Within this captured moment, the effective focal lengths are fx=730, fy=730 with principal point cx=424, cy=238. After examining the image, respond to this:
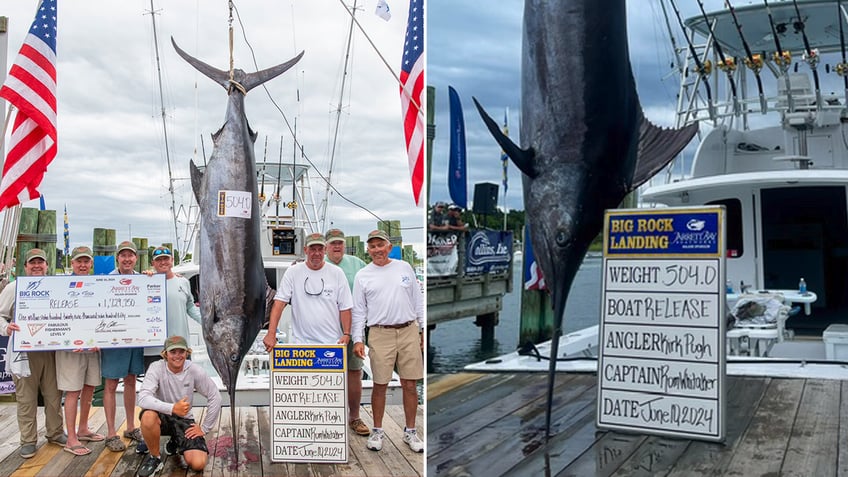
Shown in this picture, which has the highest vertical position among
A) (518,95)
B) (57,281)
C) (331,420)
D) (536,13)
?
(536,13)

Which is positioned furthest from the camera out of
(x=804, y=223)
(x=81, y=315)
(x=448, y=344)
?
(x=448, y=344)

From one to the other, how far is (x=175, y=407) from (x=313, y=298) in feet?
2.54

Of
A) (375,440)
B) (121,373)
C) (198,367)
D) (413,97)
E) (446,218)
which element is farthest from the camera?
→ (446,218)

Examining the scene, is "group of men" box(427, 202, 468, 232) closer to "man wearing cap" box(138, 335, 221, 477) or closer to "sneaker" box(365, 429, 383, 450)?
"sneaker" box(365, 429, 383, 450)

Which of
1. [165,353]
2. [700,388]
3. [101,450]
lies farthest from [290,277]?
[700,388]

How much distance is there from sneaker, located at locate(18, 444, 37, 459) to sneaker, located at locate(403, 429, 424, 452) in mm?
1796

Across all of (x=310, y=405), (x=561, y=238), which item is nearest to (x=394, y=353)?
(x=310, y=405)

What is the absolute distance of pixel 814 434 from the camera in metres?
2.58

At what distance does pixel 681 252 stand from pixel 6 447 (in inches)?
132

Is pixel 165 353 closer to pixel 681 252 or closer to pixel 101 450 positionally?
pixel 101 450

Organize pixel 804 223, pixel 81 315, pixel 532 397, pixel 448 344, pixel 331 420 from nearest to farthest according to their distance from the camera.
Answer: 1. pixel 532 397
2. pixel 331 420
3. pixel 81 315
4. pixel 804 223
5. pixel 448 344

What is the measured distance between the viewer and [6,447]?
366 centimetres

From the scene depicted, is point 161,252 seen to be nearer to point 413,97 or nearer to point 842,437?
point 413,97

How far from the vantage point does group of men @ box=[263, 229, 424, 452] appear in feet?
11.4
